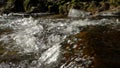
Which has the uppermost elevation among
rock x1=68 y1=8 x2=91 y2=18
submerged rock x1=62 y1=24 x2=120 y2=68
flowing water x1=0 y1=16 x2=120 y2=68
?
submerged rock x1=62 y1=24 x2=120 y2=68

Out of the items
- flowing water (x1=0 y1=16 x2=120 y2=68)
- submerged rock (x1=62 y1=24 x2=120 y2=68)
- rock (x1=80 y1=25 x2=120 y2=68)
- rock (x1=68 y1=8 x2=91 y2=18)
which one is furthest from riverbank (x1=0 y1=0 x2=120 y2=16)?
submerged rock (x1=62 y1=24 x2=120 y2=68)

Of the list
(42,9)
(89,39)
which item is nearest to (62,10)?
(42,9)

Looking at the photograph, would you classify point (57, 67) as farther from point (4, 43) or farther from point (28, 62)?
point (4, 43)

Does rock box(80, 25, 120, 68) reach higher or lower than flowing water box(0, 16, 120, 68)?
higher

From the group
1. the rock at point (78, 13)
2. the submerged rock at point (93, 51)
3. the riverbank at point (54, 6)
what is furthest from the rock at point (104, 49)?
the riverbank at point (54, 6)

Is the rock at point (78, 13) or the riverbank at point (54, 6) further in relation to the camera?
the riverbank at point (54, 6)

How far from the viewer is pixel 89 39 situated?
6805mm

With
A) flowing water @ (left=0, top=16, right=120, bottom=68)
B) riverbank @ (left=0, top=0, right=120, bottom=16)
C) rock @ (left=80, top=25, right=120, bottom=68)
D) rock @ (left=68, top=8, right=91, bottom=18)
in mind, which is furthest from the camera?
riverbank @ (left=0, top=0, right=120, bottom=16)

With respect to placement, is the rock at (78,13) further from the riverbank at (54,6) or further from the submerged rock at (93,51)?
the submerged rock at (93,51)

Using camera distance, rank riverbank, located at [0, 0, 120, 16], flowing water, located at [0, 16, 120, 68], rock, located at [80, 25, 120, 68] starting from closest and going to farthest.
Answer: rock, located at [80, 25, 120, 68] → flowing water, located at [0, 16, 120, 68] → riverbank, located at [0, 0, 120, 16]

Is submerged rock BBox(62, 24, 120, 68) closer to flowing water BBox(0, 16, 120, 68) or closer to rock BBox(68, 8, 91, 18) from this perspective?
flowing water BBox(0, 16, 120, 68)

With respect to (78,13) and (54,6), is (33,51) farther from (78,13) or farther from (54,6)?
(54,6)

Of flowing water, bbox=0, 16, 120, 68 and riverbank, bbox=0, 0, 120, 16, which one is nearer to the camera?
flowing water, bbox=0, 16, 120, 68

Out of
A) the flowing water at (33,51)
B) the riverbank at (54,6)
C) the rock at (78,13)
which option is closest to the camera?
the flowing water at (33,51)
